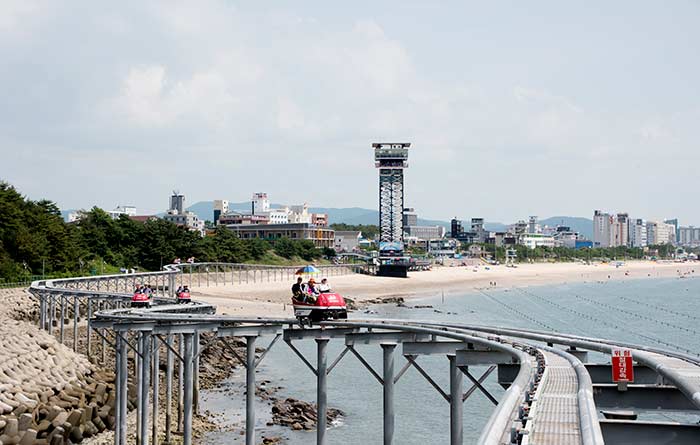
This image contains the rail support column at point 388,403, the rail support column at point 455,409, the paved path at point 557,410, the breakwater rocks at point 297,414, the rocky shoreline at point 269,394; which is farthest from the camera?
the rocky shoreline at point 269,394

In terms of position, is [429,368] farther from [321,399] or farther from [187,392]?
[321,399]

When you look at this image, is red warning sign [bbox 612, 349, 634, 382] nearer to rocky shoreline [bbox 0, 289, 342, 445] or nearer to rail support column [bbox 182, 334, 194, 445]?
rail support column [bbox 182, 334, 194, 445]

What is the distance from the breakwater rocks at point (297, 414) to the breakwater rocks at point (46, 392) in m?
9.18

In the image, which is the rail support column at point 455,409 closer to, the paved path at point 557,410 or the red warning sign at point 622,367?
the paved path at point 557,410

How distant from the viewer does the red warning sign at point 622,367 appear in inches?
822

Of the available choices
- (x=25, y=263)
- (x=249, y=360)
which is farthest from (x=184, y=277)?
(x=249, y=360)

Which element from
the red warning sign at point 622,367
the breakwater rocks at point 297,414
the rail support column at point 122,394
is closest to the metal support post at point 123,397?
the rail support column at point 122,394

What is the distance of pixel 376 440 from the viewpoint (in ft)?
144

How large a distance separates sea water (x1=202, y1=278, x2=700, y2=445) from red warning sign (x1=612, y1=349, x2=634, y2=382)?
23.5 meters

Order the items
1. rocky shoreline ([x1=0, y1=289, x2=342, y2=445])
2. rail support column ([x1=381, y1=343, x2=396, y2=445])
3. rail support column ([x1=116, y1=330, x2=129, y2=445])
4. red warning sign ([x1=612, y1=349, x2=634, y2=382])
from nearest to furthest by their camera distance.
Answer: red warning sign ([x1=612, y1=349, x2=634, y2=382]), rail support column ([x1=381, y1=343, x2=396, y2=445]), rocky shoreline ([x1=0, y1=289, x2=342, y2=445]), rail support column ([x1=116, y1=330, x2=129, y2=445])

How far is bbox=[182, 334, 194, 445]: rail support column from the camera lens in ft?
121

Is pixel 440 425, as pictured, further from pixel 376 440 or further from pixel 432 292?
pixel 432 292

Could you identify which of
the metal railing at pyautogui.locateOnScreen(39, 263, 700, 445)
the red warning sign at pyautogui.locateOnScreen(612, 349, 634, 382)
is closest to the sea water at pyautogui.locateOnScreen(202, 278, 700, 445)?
the metal railing at pyautogui.locateOnScreen(39, 263, 700, 445)

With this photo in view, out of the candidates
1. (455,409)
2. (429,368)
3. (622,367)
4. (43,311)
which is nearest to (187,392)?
(455,409)
